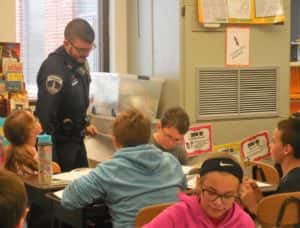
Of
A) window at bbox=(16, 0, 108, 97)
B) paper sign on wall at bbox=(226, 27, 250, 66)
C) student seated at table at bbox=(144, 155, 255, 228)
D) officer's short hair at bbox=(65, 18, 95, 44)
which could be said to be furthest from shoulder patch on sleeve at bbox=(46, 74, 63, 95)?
student seated at table at bbox=(144, 155, 255, 228)

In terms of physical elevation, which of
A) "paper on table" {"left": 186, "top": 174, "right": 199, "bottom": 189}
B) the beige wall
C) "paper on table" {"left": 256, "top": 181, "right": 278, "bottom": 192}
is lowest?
"paper on table" {"left": 256, "top": 181, "right": 278, "bottom": 192}

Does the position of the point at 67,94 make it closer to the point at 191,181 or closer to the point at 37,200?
the point at 37,200

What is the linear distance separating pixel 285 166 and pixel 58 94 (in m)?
1.53

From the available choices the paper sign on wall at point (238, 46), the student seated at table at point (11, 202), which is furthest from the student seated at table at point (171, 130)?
the student seated at table at point (11, 202)

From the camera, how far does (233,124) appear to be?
4578 mm

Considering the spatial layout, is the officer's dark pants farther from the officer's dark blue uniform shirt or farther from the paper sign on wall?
the paper sign on wall

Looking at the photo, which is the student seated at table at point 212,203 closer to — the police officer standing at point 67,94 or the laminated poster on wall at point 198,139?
the police officer standing at point 67,94

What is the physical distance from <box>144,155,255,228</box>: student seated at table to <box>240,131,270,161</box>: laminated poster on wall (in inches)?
99.6

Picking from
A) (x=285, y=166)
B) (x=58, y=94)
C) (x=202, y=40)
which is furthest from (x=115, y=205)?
(x=202, y=40)

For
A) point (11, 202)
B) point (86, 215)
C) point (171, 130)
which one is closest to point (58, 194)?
point (86, 215)

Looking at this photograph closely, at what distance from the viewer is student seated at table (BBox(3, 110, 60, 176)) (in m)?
3.18

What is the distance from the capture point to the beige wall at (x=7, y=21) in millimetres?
4414

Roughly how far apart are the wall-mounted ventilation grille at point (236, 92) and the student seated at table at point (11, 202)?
10.4ft

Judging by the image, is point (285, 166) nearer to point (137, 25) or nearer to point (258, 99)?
point (258, 99)
